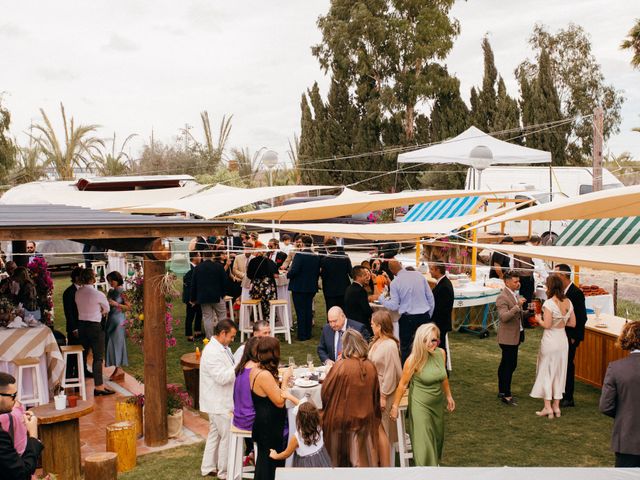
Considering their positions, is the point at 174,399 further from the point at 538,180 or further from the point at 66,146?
the point at 66,146

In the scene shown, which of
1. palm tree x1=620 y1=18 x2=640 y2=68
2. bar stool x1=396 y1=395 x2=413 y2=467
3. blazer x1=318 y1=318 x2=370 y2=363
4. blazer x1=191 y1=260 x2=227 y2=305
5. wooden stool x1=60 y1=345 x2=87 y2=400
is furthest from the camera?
palm tree x1=620 y1=18 x2=640 y2=68

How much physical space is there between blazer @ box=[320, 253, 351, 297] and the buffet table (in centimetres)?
333

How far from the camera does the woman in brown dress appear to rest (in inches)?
190

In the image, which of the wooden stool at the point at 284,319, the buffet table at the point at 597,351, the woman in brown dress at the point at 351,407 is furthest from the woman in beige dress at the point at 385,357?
the wooden stool at the point at 284,319

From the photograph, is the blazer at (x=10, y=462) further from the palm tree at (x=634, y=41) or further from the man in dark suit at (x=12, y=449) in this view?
the palm tree at (x=634, y=41)

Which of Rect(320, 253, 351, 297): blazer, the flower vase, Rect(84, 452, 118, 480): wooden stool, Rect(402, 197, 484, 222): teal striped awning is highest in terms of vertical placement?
Rect(402, 197, 484, 222): teal striped awning

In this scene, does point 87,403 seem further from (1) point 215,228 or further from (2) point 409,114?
(2) point 409,114

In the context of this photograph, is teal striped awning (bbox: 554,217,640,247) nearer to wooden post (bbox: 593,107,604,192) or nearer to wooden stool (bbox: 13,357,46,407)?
wooden post (bbox: 593,107,604,192)

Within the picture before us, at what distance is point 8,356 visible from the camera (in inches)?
283

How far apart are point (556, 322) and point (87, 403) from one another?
452 centimetres

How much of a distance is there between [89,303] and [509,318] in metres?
4.75

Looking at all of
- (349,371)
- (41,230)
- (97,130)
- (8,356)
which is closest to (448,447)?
(349,371)

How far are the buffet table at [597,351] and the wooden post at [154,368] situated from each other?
202 inches

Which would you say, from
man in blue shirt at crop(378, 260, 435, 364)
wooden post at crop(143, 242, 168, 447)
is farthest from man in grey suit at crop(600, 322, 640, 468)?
wooden post at crop(143, 242, 168, 447)
